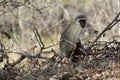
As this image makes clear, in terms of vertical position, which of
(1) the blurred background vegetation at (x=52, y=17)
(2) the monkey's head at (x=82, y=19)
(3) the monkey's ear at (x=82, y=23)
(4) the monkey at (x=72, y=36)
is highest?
(1) the blurred background vegetation at (x=52, y=17)

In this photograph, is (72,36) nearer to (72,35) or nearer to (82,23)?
(72,35)

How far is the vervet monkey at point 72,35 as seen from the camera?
7914 mm

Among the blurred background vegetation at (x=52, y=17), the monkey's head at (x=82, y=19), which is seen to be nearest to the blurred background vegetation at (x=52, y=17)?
the blurred background vegetation at (x=52, y=17)

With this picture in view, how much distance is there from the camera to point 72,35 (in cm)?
826

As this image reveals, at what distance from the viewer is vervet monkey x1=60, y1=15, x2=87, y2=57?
791 centimetres

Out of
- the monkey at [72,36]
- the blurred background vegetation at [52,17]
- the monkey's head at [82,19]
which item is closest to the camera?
the monkey at [72,36]

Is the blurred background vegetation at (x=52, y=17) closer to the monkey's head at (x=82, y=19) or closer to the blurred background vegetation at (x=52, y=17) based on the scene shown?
the blurred background vegetation at (x=52, y=17)

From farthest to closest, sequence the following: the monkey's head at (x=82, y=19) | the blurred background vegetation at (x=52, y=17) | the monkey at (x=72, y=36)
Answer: the blurred background vegetation at (x=52, y=17) → the monkey's head at (x=82, y=19) → the monkey at (x=72, y=36)

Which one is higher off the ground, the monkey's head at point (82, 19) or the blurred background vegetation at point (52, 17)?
the blurred background vegetation at point (52, 17)

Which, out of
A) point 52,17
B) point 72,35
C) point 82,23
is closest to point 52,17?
point 52,17

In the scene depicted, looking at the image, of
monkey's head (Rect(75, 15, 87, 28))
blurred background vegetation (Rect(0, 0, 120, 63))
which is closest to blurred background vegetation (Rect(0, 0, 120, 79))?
blurred background vegetation (Rect(0, 0, 120, 63))

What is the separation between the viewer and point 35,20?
50.4 feet

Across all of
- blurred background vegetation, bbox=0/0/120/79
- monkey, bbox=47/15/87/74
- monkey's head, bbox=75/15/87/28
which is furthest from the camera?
blurred background vegetation, bbox=0/0/120/79

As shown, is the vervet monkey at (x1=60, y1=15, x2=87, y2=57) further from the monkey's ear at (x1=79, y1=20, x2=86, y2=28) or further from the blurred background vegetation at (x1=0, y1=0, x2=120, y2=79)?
the blurred background vegetation at (x1=0, y1=0, x2=120, y2=79)
